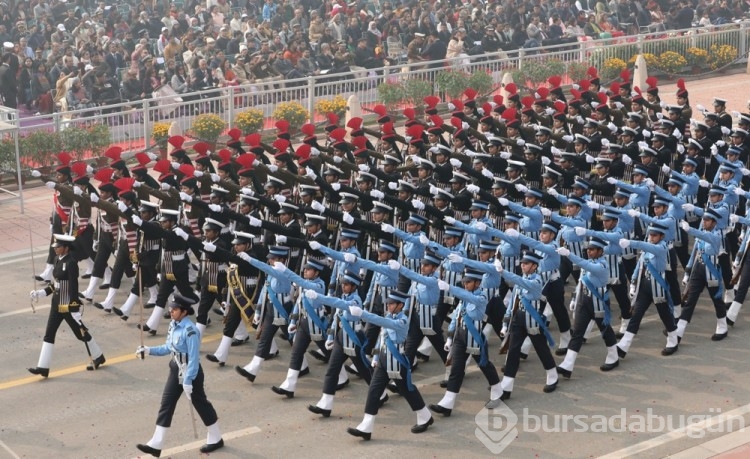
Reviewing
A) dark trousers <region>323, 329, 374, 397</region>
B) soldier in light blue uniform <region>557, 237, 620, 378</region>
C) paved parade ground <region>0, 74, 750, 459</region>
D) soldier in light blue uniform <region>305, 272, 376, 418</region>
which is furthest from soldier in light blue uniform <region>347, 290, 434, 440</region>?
soldier in light blue uniform <region>557, 237, 620, 378</region>

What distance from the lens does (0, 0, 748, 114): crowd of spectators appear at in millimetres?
27188

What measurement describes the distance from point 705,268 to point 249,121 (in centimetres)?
1236

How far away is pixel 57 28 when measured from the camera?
98.4 ft

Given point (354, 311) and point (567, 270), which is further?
point (567, 270)

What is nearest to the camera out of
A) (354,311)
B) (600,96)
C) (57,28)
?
(354,311)

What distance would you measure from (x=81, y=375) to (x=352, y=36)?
710 inches

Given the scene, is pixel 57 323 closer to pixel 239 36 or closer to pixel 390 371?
pixel 390 371

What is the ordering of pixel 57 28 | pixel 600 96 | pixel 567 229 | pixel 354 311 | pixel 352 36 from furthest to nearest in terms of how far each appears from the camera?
pixel 352 36 → pixel 57 28 → pixel 600 96 → pixel 567 229 → pixel 354 311

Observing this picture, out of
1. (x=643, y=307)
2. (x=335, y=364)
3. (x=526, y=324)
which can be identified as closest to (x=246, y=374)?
(x=335, y=364)

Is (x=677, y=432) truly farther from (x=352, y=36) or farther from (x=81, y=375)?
(x=352, y=36)

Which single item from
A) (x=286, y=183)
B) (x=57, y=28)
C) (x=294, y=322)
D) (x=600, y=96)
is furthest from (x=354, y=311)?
(x=57, y=28)

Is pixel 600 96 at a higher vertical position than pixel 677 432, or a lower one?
higher

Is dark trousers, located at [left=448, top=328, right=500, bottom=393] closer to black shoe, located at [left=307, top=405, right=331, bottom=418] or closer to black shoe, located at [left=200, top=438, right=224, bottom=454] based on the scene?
black shoe, located at [left=307, top=405, right=331, bottom=418]

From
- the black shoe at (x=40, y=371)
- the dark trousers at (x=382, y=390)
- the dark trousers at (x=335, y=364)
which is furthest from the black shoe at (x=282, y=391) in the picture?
the black shoe at (x=40, y=371)
